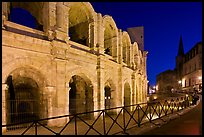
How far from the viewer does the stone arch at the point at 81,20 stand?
13.1 meters

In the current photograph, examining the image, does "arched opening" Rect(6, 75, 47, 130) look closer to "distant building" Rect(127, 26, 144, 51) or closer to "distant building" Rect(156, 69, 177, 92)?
"distant building" Rect(127, 26, 144, 51)

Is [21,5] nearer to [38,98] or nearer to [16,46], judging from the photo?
[16,46]

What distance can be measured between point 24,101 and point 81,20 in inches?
264

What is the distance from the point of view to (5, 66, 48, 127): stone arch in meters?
9.65

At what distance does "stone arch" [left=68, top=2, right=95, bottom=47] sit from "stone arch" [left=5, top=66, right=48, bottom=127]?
4.80 m

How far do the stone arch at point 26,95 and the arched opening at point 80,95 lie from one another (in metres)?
2.98

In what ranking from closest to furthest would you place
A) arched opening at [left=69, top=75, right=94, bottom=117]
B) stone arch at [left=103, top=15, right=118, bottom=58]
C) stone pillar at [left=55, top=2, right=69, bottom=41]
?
stone pillar at [left=55, top=2, right=69, bottom=41] → arched opening at [left=69, top=75, right=94, bottom=117] → stone arch at [left=103, top=15, right=118, bottom=58]

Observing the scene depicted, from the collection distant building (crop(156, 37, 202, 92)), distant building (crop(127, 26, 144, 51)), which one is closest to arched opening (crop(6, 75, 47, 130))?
distant building (crop(127, 26, 144, 51))

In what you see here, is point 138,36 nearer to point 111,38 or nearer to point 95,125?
point 111,38

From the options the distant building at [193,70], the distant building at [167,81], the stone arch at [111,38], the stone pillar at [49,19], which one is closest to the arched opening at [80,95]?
the stone pillar at [49,19]

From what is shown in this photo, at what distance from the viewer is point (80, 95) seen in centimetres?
1429

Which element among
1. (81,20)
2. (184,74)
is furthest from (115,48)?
(184,74)

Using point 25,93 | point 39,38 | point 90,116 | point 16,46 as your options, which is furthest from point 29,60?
point 90,116

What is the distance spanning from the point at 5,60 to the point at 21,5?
5329mm
